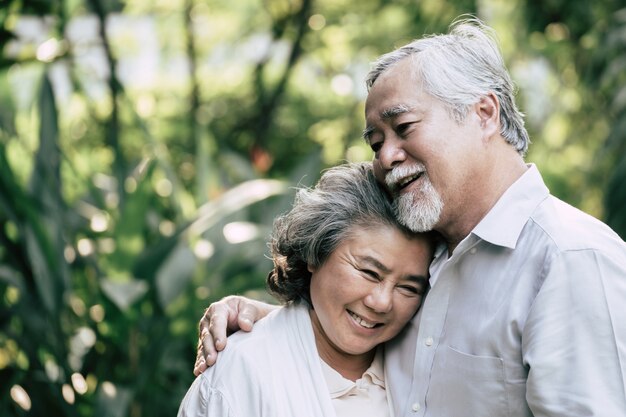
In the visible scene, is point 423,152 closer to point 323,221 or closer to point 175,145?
point 323,221

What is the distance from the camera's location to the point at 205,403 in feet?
6.15

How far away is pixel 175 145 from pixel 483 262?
5.22m

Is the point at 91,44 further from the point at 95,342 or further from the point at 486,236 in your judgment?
the point at 486,236

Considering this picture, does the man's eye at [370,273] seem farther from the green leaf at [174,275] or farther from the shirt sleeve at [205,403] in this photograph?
the green leaf at [174,275]

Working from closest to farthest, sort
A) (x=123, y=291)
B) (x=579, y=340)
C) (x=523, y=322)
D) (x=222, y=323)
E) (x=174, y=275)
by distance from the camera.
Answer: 1. (x=579, y=340)
2. (x=523, y=322)
3. (x=222, y=323)
4. (x=123, y=291)
5. (x=174, y=275)

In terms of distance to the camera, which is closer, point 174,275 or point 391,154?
point 391,154

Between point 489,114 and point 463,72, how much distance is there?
0.12m

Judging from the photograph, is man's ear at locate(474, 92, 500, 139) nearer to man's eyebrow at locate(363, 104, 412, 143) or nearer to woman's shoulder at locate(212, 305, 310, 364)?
man's eyebrow at locate(363, 104, 412, 143)

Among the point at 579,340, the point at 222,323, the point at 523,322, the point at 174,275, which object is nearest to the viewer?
the point at 579,340

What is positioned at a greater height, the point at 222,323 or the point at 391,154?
the point at 391,154

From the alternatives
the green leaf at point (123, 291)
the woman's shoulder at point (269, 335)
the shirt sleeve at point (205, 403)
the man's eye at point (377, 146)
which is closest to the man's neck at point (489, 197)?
the man's eye at point (377, 146)

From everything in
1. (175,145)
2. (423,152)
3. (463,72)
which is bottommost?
(175,145)

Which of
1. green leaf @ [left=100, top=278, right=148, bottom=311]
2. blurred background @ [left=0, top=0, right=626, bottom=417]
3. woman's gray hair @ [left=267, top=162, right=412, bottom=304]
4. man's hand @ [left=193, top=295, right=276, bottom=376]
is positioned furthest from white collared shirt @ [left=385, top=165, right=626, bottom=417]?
green leaf @ [left=100, top=278, right=148, bottom=311]

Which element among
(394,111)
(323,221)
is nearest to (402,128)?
(394,111)
